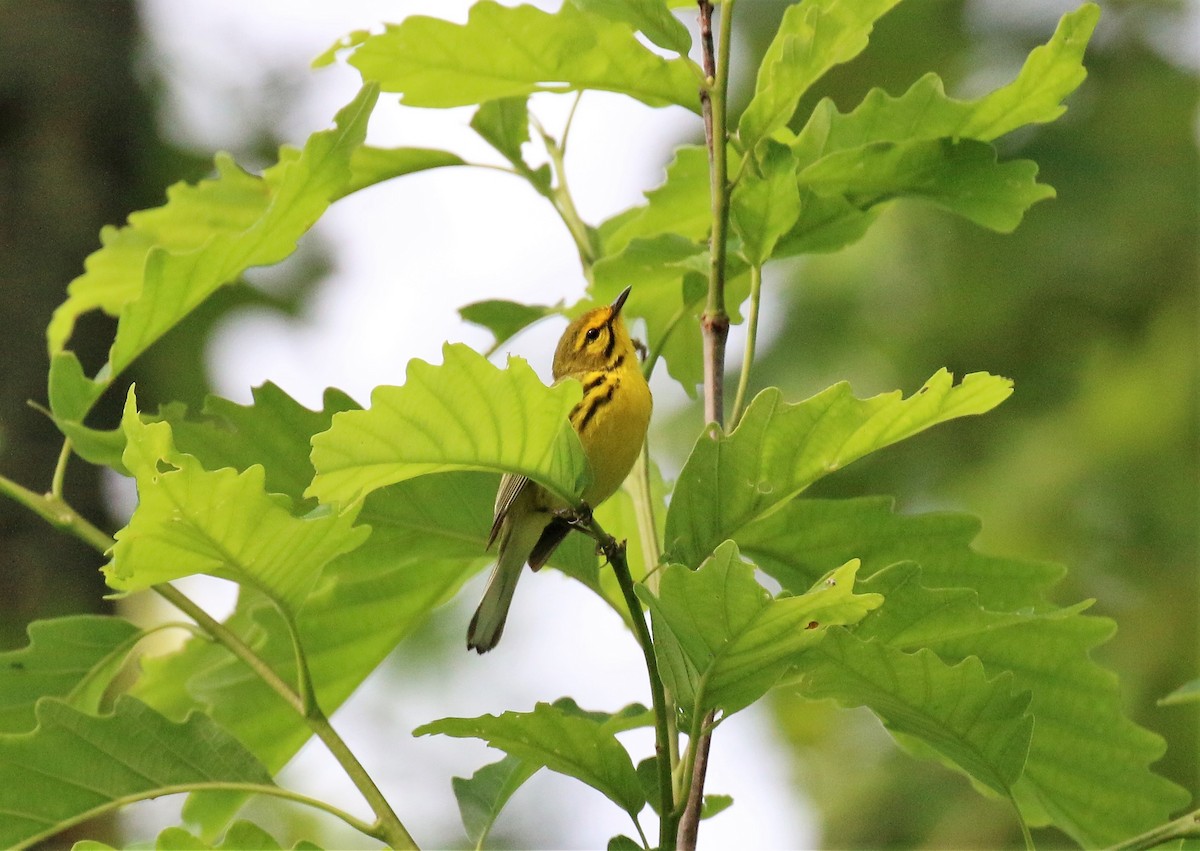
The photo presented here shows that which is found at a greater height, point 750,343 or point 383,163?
point 383,163

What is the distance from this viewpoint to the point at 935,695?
4.58 ft

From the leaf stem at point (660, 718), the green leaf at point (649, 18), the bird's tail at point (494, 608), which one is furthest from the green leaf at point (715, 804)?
the green leaf at point (649, 18)

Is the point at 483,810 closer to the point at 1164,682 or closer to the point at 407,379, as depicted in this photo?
the point at 407,379

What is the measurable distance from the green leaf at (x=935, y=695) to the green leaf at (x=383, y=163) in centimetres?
104

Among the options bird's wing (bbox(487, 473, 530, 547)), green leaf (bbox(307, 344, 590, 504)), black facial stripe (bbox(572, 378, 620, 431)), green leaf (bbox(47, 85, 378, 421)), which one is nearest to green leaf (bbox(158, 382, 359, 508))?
green leaf (bbox(47, 85, 378, 421))

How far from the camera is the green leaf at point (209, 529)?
1253 millimetres

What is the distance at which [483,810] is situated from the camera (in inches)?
65.7

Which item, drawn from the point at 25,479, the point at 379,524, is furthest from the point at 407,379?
the point at 25,479

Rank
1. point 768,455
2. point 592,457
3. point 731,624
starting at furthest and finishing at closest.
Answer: point 592,457, point 768,455, point 731,624

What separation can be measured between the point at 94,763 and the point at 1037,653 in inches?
46.8

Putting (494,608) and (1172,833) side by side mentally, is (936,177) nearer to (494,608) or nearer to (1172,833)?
(1172,833)

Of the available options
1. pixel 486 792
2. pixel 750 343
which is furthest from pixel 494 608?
pixel 750 343

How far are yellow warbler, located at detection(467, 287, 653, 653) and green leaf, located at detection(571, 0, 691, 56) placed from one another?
1.69 feet

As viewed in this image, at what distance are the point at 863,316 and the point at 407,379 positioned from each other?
4.78m
